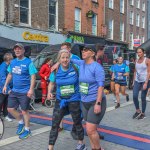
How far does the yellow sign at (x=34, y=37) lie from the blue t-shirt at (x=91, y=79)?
14.6m

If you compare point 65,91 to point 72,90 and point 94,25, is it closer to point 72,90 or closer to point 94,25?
point 72,90

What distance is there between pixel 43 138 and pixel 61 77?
5.41 ft

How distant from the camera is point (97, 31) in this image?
2777 centimetres

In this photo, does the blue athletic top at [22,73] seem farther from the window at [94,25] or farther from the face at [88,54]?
the window at [94,25]

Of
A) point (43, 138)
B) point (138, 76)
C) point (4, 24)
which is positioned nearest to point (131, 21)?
point (4, 24)

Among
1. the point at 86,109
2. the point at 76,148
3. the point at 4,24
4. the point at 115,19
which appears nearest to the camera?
the point at 86,109

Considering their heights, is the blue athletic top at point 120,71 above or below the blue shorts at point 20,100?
above

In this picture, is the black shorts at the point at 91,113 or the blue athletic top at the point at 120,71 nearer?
the black shorts at the point at 91,113

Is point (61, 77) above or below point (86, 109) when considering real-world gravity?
above

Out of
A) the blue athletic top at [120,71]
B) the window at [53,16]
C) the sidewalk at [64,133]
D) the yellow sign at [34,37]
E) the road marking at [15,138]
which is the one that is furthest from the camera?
the window at [53,16]

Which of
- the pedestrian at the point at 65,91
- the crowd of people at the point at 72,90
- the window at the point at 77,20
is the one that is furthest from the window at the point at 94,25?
the pedestrian at the point at 65,91

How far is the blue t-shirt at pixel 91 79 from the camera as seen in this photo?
4.82m

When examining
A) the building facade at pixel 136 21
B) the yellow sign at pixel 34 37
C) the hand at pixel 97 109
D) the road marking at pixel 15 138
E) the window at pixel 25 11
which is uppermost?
the building facade at pixel 136 21

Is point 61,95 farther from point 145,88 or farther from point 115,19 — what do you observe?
point 115,19
